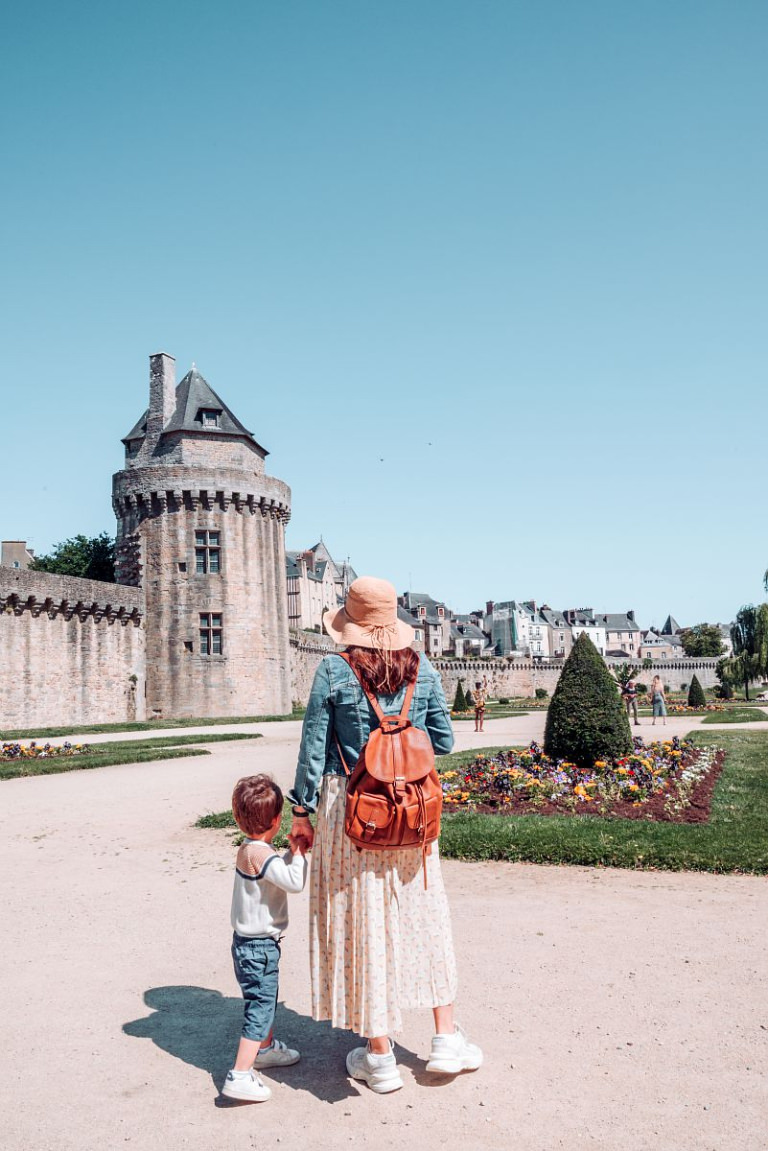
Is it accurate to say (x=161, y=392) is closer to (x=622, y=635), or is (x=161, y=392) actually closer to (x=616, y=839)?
(x=616, y=839)

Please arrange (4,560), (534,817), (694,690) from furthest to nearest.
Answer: (4,560) < (694,690) < (534,817)

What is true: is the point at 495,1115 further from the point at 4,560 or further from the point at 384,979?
the point at 4,560

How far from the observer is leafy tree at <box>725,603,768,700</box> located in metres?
49.1

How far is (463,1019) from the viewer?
4336mm

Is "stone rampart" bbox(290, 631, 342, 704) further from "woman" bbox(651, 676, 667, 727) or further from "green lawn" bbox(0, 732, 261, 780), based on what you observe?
"green lawn" bbox(0, 732, 261, 780)

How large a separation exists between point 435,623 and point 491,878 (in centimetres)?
8657

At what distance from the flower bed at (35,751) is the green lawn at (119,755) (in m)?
0.29

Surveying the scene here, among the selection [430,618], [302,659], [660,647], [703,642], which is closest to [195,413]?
[302,659]

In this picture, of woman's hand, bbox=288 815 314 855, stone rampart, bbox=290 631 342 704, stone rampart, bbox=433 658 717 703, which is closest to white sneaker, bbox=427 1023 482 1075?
woman's hand, bbox=288 815 314 855

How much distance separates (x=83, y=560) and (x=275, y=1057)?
40718 mm

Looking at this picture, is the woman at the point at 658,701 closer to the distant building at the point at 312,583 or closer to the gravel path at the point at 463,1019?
the gravel path at the point at 463,1019

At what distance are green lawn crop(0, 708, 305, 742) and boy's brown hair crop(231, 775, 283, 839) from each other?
1923 centimetres

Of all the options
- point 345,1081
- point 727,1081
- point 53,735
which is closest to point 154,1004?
point 345,1081

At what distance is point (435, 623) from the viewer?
307 ft
